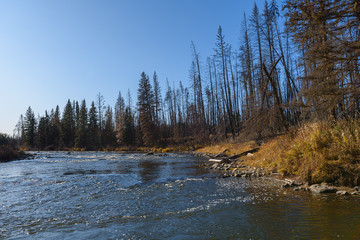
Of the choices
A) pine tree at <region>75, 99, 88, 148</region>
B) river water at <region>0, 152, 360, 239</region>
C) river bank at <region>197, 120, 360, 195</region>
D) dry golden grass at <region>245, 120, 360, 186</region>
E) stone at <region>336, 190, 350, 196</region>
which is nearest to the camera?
river water at <region>0, 152, 360, 239</region>

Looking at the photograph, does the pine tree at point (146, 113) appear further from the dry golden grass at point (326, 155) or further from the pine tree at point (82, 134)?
the dry golden grass at point (326, 155)

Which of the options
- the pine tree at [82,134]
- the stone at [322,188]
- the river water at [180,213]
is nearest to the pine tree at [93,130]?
the pine tree at [82,134]

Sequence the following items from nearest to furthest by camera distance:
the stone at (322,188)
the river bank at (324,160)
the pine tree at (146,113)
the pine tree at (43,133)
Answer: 1. the stone at (322,188)
2. the river bank at (324,160)
3. the pine tree at (146,113)
4. the pine tree at (43,133)

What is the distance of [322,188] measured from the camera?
20.6ft

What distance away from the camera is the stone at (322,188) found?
6.14 m

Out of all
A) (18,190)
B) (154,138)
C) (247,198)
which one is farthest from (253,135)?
(154,138)

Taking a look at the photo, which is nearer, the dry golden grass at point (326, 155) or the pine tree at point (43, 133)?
the dry golden grass at point (326, 155)

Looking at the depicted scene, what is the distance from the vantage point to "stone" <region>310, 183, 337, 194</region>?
20.1 ft

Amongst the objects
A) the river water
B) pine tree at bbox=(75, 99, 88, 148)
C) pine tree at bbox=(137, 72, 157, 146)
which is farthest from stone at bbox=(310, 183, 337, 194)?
pine tree at bbox=(75, 99, 88, 148)

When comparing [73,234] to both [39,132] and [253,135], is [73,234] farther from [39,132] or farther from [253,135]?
[39,132]

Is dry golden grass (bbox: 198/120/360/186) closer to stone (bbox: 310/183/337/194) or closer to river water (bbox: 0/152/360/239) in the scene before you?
stone (bbox: 310/183/337/194)

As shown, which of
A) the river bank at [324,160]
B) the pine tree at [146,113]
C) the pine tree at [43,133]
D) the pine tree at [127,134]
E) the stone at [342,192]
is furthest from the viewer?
the pine tree at [43,133]

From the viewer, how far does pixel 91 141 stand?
52719 mm

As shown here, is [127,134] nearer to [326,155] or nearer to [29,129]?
[29,129]
